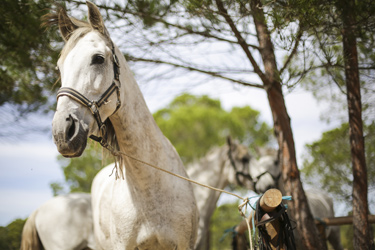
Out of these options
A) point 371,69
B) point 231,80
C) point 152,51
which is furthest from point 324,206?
point 152,51

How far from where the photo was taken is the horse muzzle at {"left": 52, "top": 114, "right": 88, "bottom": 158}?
6.41 feet

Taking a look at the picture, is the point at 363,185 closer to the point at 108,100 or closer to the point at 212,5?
the point at 212,5

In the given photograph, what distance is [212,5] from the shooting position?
375 centimetres

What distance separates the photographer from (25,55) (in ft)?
15.0

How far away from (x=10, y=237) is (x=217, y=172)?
360cm

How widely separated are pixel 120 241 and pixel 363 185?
9.44 feet

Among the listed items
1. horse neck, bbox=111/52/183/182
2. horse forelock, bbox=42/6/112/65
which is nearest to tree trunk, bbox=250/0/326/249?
horse neck, bbox=111/52/183/182

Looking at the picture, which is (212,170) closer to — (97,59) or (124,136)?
(124,136)

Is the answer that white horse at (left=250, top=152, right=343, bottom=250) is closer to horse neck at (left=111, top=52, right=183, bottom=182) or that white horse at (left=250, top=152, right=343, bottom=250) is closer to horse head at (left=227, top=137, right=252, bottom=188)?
horse head at (left=227, top=137, right=252, bottom=188)

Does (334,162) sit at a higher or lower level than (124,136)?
higher

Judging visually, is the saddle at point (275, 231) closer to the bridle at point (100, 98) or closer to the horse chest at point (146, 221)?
the horse chest at point (146, 221)

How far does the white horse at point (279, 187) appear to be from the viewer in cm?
558

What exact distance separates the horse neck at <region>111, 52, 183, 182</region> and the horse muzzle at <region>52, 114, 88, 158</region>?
0.52 m

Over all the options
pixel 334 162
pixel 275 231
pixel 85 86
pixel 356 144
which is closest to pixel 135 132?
pixel 85 86
